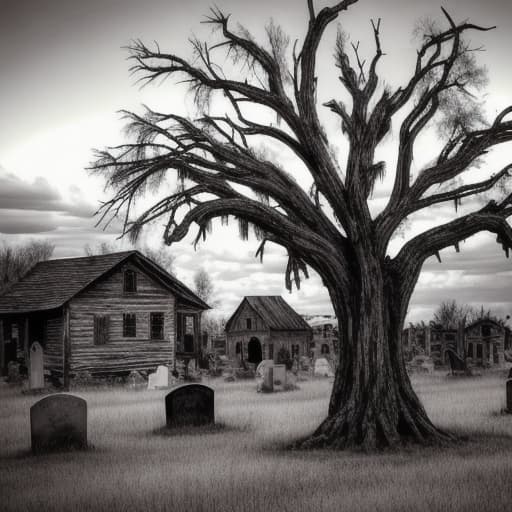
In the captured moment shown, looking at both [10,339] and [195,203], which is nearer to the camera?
[195,203]

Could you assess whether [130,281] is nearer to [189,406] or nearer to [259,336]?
[259,336]

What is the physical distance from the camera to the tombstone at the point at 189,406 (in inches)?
603

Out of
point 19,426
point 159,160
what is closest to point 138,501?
point 159,160

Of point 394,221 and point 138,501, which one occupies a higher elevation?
point 394,221

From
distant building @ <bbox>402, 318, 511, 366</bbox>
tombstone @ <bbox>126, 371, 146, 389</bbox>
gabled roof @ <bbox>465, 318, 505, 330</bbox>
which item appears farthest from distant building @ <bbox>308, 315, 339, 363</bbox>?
tombstone @ <bbox>126, 371, 146, 389</bbox>

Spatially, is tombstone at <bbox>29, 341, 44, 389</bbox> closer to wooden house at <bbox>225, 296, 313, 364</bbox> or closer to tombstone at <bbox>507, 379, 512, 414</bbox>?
tombstone at <bbox>507, 379, 512, 414</bbox>

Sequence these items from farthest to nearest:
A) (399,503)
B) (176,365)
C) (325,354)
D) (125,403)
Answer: (325,354)
(176,365)
(125,403)
(399,503)

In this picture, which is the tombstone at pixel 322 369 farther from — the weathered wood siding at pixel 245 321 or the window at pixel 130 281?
the window at pixel 130 281

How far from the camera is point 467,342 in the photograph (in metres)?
37.4

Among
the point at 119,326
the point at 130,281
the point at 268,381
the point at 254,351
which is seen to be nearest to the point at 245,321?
the point at 254,351

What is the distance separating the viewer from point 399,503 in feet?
29.0

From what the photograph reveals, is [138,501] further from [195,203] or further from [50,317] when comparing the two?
[50,317]

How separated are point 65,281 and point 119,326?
290 cm

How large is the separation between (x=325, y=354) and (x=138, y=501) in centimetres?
3497
